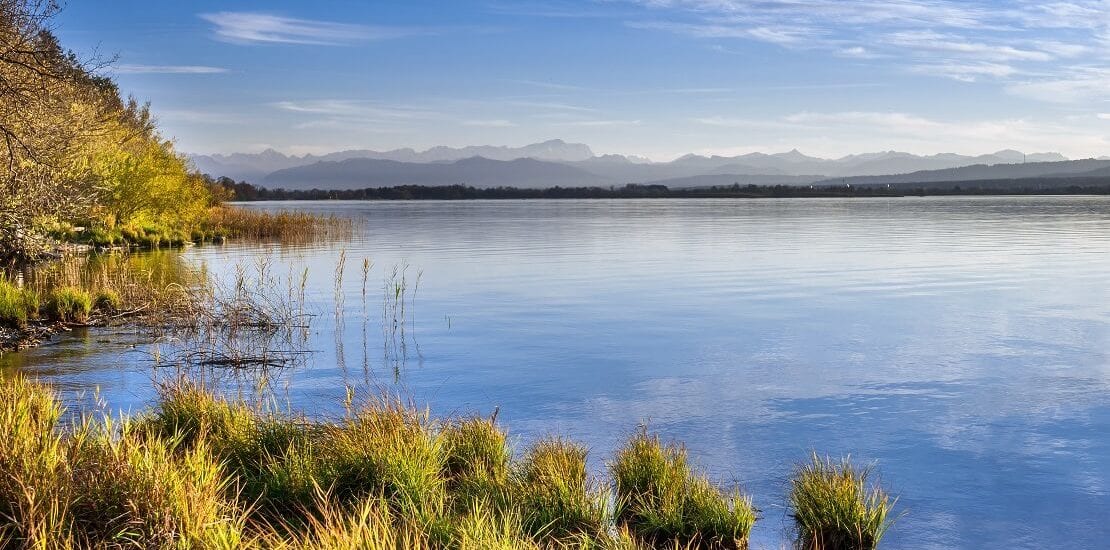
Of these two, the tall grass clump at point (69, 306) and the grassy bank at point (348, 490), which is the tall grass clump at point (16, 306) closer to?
the tall grass clump at point (69, 306)

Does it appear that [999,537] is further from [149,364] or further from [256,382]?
[149,364]

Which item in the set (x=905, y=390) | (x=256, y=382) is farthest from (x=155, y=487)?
(x=905, y=390)

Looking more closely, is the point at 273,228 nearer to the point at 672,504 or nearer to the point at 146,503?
the point at 672,504

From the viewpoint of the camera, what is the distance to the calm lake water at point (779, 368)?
10.5m

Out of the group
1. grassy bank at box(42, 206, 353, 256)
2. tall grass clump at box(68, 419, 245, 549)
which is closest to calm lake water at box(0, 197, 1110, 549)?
tall grass clump at box(68, 419, 245, 549)

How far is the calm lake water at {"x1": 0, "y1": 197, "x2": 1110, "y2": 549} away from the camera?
1053cm

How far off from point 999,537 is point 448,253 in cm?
3518

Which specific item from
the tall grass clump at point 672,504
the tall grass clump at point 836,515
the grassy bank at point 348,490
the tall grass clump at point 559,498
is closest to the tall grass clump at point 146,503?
the grassy bank at point 348,490

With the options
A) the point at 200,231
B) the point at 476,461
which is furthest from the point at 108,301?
the point at 200,231

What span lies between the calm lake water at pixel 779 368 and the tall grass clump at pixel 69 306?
168 centimetres

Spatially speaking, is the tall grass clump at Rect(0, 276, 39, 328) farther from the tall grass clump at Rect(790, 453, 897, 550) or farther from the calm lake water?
the tall grass clump at Rect(790, 453, 897, 550)

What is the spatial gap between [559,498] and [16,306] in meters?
16.6

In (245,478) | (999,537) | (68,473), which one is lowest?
(999,537)

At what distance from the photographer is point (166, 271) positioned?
33656 millimetres
